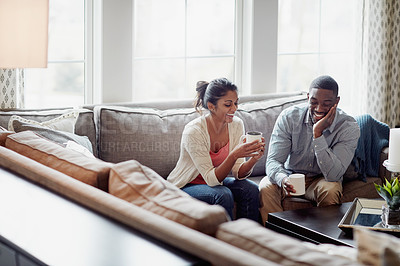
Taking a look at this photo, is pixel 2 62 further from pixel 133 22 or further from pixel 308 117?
pixel 308 117

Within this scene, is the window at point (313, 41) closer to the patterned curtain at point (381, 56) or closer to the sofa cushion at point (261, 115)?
the patterned curtain at point (381, 56)

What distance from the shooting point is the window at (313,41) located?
4996 mm

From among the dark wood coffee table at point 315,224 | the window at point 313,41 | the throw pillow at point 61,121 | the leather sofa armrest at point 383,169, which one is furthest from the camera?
the window at point 313,41

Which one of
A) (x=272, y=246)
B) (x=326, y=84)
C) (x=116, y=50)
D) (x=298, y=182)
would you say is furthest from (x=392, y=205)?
(x=116, y=50)

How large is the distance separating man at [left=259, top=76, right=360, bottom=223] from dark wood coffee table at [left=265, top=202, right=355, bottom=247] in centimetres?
34

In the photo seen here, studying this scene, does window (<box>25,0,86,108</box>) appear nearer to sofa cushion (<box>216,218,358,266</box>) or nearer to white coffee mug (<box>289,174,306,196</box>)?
white coffee mug (<box>289,174,306,196</box>)

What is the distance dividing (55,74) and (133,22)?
65cm

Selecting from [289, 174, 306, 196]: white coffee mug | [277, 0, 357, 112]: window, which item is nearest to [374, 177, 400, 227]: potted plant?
[289, 174, 306, 196]: white coffee mug

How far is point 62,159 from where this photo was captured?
2.17 metres

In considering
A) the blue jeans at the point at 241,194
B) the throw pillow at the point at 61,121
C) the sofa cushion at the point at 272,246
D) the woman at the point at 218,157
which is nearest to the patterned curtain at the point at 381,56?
the woman at the point at 218,157

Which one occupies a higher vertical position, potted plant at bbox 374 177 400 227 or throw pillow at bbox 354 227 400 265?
throw pillow at bbox 354 227 400 265

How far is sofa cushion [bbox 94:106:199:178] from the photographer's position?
363cm

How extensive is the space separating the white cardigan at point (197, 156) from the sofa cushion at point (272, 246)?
6.10ft

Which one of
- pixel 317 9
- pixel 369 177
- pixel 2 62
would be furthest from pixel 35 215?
pixel 317 9
